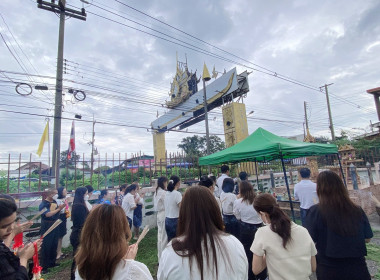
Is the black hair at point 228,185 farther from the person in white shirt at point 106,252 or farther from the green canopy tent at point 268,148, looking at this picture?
the person in white shirt at point 106,252

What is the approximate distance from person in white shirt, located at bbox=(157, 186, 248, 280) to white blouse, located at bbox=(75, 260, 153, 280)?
99 mm

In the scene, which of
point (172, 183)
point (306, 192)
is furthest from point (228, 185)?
point (306, 192)

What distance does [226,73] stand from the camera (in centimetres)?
1498

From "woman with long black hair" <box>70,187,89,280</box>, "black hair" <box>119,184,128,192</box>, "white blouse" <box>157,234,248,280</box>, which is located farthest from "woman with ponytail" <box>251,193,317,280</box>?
"black hair" <box>119,184,128,192</box>

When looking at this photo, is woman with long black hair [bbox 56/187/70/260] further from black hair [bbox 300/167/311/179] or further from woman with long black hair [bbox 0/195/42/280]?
black hair [bbox 300/167/311/179]

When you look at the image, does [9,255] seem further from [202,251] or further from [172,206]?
[172,206]

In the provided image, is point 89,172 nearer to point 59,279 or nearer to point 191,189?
point 59,279

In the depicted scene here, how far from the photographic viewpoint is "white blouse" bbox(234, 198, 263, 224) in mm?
2984

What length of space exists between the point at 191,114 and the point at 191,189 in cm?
1854

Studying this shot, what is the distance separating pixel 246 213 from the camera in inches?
120

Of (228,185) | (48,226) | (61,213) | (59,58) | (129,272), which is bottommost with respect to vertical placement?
(48,226)

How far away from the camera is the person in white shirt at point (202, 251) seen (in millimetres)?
1154

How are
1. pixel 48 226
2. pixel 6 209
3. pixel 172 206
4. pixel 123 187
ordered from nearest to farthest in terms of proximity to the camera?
pixel 6 209 → pixel 172 206 → pixel 48 226 → pixel 123 187

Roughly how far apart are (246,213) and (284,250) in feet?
4.71
